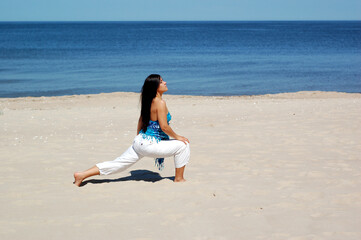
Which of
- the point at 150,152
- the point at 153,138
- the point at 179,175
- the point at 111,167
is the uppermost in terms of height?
the point at 153,138

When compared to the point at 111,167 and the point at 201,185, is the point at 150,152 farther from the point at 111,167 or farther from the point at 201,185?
the point at 201,185

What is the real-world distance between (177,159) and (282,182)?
4.52 ft

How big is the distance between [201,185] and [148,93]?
4.36ft

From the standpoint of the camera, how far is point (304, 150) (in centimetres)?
786

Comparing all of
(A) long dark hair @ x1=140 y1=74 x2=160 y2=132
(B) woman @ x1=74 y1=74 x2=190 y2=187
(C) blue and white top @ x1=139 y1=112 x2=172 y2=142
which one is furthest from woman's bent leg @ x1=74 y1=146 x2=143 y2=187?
(A) long dark hair @ x1=140 y1=74 x2=160 y2=132

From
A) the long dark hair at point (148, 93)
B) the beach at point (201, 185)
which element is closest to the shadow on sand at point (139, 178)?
the beach at point (201, 185)

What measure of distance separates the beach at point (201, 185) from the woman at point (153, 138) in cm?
26

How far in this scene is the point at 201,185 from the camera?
5.84m

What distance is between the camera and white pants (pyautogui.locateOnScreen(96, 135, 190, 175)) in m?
5.76

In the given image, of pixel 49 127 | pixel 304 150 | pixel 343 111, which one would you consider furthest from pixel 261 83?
pixel 304 150

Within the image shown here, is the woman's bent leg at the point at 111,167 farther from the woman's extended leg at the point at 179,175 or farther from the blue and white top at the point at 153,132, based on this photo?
the woman's extended leg at the point at 179,175

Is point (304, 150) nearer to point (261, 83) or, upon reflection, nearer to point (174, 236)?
point (174, 236)

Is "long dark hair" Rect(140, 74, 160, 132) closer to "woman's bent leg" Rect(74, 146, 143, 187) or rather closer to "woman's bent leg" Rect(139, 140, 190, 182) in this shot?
"woman's bent leg" Rect(139, 140, 190, 182)

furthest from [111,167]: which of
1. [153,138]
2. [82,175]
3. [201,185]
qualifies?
[201,185]
